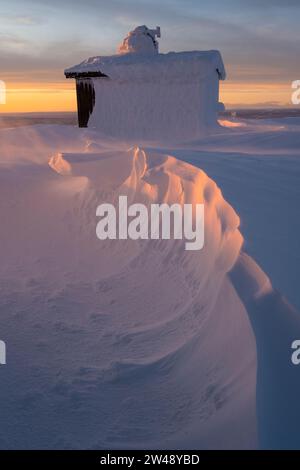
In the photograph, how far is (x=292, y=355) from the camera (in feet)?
9.73

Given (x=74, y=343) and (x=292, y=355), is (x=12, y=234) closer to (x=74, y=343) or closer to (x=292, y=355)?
(x=74, y=343)

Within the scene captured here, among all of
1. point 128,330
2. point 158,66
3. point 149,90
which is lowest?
point 128,330

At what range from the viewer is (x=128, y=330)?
516 cm

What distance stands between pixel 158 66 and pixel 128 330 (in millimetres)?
11237

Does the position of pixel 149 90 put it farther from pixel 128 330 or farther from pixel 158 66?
pixel 128 330

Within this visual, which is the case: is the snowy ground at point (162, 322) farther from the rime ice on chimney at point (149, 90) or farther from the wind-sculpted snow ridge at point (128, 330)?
the rime ice on chimney at point (149, 90)

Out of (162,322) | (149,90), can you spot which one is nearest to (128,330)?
(162,322)

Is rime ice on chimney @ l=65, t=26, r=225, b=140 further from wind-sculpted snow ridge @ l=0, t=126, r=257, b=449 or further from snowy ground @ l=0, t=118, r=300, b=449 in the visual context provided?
snowy ground @ l=0, t=118, r=300, b=449

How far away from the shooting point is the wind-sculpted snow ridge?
3.42 m

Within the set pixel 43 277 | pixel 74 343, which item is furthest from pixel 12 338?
pixel 43 277

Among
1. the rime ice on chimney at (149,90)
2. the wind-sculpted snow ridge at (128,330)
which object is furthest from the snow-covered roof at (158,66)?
the wind-sculpted snow ridge at (128,330)

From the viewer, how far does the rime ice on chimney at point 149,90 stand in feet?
46.2

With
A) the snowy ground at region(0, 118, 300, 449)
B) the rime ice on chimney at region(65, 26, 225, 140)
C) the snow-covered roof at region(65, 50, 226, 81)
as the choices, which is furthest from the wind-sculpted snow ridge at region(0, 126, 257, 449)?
the snow-covered roof at region(65, 50, 226, 81)

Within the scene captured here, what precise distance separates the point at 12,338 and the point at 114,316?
129 centimetres
